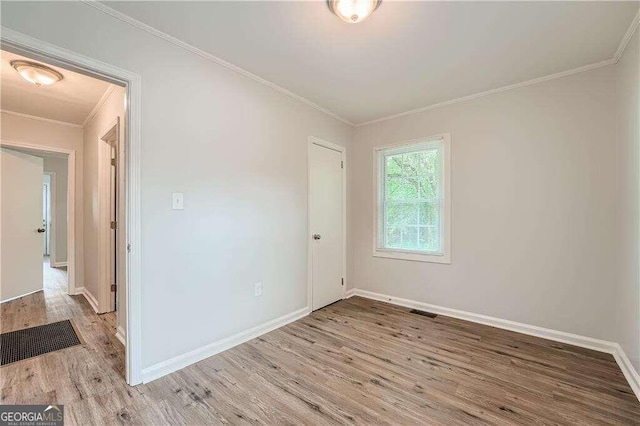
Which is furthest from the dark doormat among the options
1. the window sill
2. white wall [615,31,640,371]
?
white wall [615,31,640,371]

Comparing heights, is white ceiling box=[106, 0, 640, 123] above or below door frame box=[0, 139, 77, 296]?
above

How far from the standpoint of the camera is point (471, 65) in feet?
8.13

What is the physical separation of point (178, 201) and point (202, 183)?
0.83ft

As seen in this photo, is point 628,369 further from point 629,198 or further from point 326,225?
point 326,225

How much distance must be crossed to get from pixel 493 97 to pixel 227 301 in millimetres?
3428

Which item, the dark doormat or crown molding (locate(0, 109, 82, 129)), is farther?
crown molding (locate(0, 109, 82, 129))

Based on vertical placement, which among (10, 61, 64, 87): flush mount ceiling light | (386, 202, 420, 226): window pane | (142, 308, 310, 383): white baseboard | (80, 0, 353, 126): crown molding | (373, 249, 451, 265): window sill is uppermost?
(80, 0, 353, 126): crown molding

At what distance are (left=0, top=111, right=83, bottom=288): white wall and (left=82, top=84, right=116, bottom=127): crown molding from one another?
261 mm

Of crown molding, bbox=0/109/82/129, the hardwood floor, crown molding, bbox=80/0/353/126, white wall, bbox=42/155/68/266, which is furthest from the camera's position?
white wall, bbox=42/155/68/266

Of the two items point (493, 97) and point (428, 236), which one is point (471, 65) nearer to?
point (493, 97)

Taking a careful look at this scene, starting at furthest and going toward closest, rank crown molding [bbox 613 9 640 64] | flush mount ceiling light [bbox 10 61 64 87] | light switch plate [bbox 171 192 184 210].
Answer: flush mount ceiling light [bbox 10 61 64 87] < light switch plate [bbox 171 192 184 210] < crown molding [bbox 613 9 640 64]

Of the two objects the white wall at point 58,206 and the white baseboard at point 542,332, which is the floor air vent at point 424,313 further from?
the white wall at point 58,206

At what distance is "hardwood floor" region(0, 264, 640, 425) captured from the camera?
65.9 inches

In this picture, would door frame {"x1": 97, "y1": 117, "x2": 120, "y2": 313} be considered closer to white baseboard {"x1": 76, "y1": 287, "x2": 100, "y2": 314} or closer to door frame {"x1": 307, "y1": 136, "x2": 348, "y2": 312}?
white baseboard {"x1": 76, "y1": 287, "x2": 100, "y2": 314}
